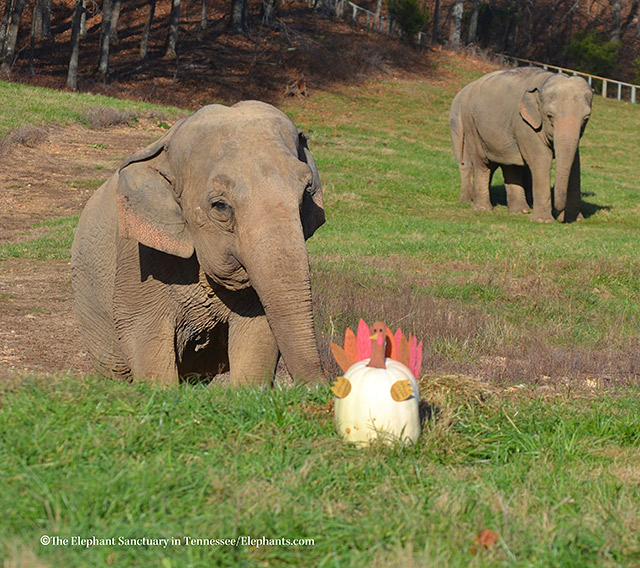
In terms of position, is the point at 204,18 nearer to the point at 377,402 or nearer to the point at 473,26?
the point at 473,26

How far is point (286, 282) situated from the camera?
4.87 meters

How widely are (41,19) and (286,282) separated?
44.4m

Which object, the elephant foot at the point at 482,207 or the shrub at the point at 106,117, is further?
the shrub at the point at 106,117

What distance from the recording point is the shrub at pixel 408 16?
49062 mm

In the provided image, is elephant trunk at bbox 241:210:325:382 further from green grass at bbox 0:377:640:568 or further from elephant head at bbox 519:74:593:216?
elephant head at bbox 519:74:593:216

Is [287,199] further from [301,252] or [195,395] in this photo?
[195,395]

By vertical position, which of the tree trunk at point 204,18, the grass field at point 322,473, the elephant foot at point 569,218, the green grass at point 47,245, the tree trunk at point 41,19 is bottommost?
the green grass at point 47,245

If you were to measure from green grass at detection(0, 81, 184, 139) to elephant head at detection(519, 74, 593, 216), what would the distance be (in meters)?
12.9

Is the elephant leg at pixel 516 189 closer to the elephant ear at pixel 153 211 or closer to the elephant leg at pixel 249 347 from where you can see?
the elephant leg at pixel 249 347

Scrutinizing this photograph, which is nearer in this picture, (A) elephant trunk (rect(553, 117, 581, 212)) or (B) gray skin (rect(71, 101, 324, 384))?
(B) gray skin (rect(71, 101, 324, 384))

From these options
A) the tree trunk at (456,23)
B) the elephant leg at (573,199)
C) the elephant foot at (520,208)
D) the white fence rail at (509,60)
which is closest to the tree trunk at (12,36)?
the elephant foot at (520,208)

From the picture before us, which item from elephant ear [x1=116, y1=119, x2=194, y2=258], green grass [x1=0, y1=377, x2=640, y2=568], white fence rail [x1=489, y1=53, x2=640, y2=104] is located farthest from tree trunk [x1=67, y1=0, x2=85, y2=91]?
green grass [x1=0, y1=377, x2=640, y2=568]

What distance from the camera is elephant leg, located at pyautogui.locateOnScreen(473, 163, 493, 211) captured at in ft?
71.6

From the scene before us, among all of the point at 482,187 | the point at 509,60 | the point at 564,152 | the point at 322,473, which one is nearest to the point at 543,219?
the point at 564,152
